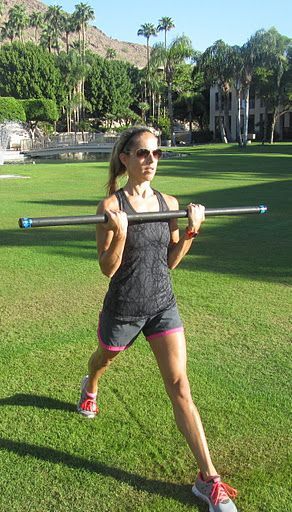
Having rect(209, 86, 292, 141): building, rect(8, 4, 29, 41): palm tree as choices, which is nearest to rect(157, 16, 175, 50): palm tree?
rect(209, 86, 292, 141): building

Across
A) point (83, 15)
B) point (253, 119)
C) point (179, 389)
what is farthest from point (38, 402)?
point (83, 15)

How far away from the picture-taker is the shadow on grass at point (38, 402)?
3906 millimetres

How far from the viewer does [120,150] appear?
10.0 ft

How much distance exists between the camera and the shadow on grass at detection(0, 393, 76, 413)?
12.8ft

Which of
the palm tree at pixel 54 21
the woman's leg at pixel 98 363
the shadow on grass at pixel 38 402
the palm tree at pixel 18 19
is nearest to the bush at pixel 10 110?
the palm tree at pixel 54 21

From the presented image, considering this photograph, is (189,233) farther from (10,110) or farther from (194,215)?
(10,110)

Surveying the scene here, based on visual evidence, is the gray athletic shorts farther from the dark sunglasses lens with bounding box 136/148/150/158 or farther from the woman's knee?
the dark sunglasses lens with bounding box 136/148/150/158

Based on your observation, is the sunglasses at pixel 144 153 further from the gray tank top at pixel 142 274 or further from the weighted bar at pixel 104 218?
the weighted bar at pixel 104 218

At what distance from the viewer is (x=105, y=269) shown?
2.94 meters

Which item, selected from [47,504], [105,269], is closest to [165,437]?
[47,504]

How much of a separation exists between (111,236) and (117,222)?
19 cm

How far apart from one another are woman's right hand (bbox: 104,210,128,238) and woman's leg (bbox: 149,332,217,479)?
2.19 ft

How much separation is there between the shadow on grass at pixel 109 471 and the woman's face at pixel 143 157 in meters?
1.66

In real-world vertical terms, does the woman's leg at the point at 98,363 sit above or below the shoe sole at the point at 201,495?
above
